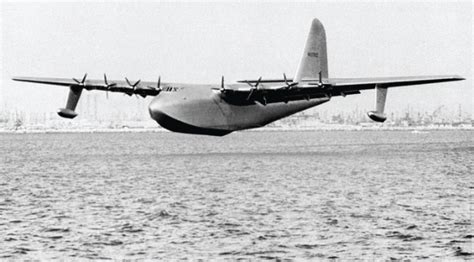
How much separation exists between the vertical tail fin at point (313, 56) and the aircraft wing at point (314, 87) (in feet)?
27.9

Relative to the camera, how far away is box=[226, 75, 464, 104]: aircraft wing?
43625mm

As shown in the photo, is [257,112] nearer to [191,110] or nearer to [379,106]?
[191,110]

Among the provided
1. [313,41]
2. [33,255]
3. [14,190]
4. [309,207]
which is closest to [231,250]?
[33,255]

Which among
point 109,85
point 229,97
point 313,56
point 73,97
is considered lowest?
point 73,97

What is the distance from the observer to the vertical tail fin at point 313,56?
57062 mm

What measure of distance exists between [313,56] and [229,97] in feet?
44.2

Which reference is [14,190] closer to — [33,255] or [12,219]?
[12,219]

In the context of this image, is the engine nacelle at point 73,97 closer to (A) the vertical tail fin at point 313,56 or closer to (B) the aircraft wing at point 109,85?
(B) the aircraft wing at point 109,85

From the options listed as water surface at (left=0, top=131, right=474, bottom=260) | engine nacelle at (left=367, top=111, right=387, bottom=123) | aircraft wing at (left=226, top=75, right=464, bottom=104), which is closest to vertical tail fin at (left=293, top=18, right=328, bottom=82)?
aircraft wing at (left=226, top=75, right=464, bottom=104)

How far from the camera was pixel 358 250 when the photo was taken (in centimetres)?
1772

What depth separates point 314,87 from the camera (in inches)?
1742

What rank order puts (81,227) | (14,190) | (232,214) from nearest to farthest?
(81,227) → (232,214) → (14,190)

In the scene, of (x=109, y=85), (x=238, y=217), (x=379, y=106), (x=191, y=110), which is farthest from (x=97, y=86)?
(x=238, y=217)

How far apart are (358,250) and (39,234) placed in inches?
405
